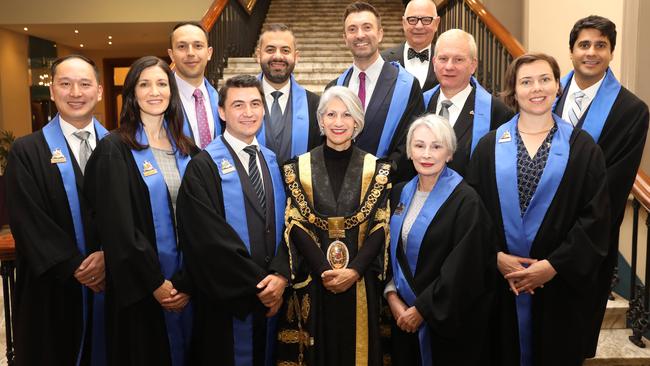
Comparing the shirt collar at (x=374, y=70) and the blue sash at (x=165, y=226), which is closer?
the blue sash at (x=165, y=226)

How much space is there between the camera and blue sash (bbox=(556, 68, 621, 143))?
301cm

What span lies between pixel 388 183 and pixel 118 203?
1254mm

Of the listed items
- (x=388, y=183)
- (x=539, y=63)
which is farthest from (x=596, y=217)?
(x=388, y=183)

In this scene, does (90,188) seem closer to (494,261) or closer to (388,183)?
(388,183)

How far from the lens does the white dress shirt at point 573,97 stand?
313 cm

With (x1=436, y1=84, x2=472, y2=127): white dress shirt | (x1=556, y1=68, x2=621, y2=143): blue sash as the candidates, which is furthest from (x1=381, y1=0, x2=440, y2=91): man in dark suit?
(x1=556, y1=68, x2=621, y2=143): blue sash

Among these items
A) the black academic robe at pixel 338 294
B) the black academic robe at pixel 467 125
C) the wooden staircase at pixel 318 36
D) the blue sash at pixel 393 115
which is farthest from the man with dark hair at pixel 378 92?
the wooden staircase at pixel 318 36

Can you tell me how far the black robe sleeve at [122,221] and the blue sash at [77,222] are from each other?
142 mm

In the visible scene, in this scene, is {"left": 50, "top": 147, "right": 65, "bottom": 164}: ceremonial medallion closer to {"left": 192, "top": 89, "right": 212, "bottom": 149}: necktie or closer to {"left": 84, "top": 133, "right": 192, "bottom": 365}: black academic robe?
{"left": 84, "top": 133, "right": 192, "bottom": 365}: black academic robe

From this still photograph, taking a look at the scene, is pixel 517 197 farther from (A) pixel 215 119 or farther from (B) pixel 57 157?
(B) pixel 57 157

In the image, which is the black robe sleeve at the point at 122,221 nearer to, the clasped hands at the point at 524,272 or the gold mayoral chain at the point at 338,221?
the gold mayoral chain at the point at 338,221

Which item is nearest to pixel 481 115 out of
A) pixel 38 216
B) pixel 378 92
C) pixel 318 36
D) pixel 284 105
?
pixel 378 92

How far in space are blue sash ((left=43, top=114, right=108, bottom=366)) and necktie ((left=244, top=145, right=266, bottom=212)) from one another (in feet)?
2.74

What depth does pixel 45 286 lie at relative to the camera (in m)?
2.78
